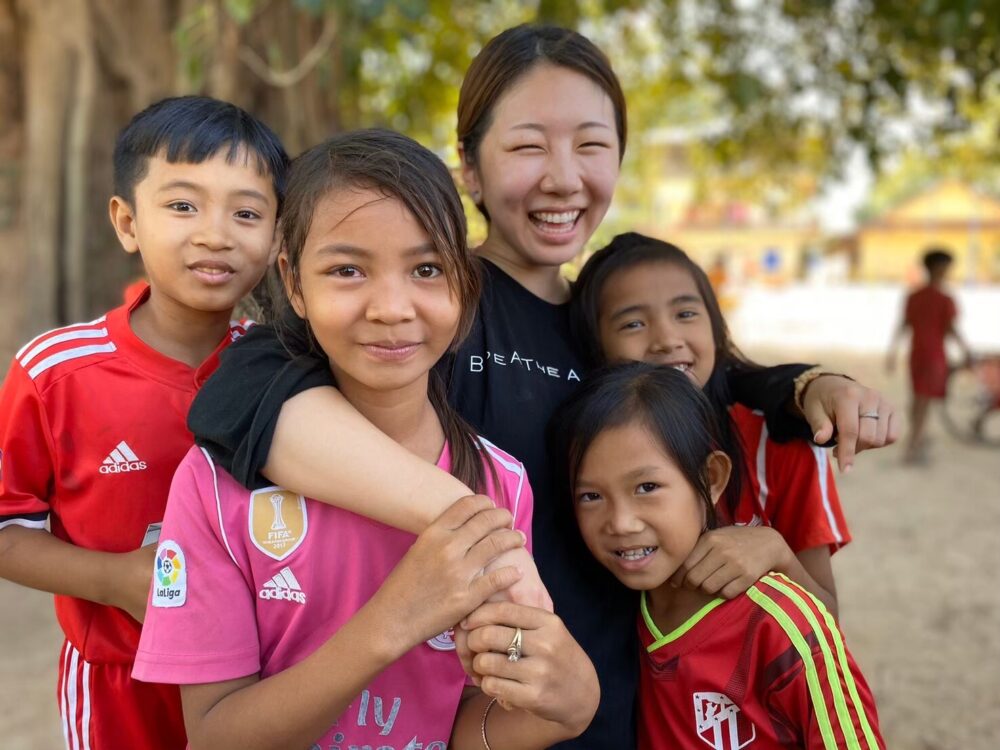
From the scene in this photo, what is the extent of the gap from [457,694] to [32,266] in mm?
3879

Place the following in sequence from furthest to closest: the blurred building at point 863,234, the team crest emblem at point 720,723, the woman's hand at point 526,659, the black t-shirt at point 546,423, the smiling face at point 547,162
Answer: the blurred building at point 863,234, the smiling face at point 547,162, the black t-shirt at point 546,423, the team crest emblem at point 720,723, the woman's hand at point 526,659

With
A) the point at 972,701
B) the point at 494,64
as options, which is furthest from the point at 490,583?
the point at 972,701

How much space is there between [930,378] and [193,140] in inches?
292

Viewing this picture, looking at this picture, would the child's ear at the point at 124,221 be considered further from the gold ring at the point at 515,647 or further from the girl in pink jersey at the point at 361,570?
the gold ring at the point at 515,647

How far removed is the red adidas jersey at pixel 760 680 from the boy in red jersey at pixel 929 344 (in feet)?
22.7

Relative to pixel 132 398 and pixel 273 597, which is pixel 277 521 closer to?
pixel 273 597

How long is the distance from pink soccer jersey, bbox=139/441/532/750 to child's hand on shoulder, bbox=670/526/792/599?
0.44 metres

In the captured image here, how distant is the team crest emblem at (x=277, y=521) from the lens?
3.92ft

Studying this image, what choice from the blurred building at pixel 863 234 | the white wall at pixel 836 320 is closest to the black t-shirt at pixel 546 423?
the white wall at pixel 836 320

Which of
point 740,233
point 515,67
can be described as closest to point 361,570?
point 515,67

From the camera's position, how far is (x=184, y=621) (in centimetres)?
116

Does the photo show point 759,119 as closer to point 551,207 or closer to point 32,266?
point 32,266

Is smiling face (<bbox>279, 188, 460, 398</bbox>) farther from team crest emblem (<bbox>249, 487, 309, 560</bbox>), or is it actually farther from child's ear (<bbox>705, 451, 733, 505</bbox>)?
child's ear (<bbox>705, 451, 733, 505</bbox>)

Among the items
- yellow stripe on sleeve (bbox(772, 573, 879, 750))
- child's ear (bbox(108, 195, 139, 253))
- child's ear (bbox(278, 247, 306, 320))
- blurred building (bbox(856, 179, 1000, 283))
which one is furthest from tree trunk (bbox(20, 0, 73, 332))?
Result: blurred building (bbox(856, 179, 1000, 283))
